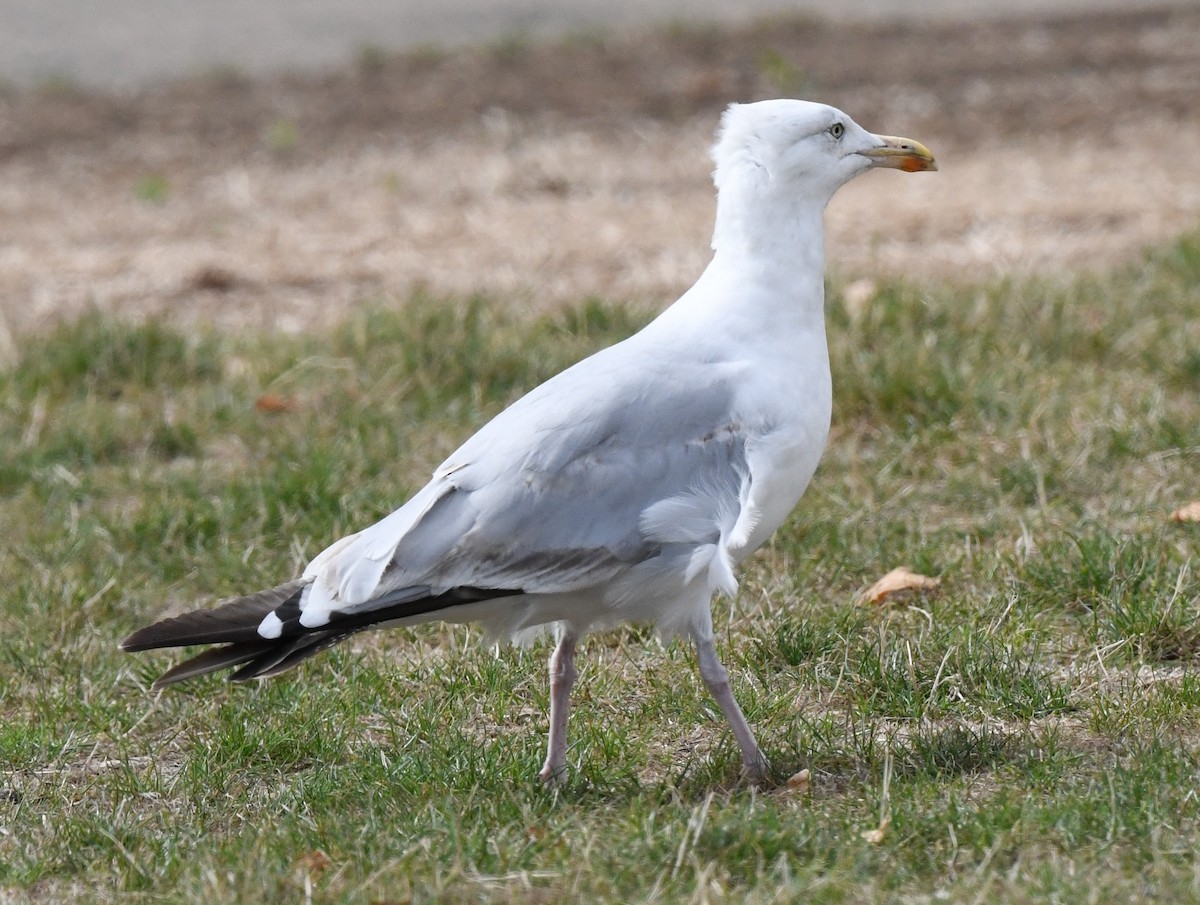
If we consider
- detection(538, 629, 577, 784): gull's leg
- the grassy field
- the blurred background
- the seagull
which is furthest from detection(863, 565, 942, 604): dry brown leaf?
the blurred background

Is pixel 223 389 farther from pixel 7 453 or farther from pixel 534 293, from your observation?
pixel 534 293

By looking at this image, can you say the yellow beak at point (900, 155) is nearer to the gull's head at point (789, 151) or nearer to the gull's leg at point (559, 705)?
the gull's head at point (789, 151)

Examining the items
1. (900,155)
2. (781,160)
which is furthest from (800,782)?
(900,155)

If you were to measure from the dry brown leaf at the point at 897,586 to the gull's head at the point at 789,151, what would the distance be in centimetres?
114

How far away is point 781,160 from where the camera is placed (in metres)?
4.05

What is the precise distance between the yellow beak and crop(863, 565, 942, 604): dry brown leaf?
3.67ft

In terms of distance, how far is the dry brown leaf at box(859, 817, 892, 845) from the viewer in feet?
10.8

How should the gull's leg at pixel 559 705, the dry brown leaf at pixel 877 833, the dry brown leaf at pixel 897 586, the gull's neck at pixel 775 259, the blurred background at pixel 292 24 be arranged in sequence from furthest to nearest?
1. the blurred background at pixel 292 24
2. the dry brown leaf at pixel 897 586
3. the gull's neck at pixel 775 259
4. the gull's leg at pixel 559 705
5. the dry brown leaf at pixel 877 833

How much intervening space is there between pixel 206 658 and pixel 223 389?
9.89 feet

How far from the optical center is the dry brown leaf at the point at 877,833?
10.8 ft

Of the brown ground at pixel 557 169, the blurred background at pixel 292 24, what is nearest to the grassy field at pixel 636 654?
the brown ground at pixel 557 169

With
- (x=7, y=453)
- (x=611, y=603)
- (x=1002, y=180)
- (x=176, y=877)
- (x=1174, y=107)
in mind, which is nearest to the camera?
(x=176, y=877)

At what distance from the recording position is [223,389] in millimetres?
6621

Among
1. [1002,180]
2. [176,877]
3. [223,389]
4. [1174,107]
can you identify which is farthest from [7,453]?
[1174,107]
